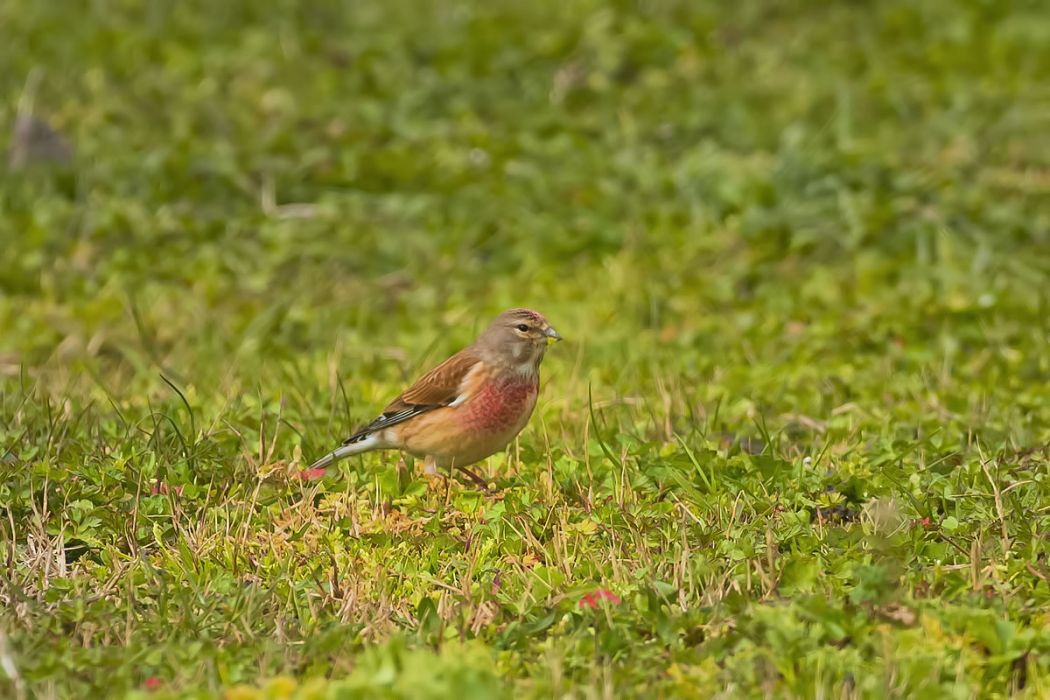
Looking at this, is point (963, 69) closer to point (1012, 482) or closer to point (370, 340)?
point (370, 340)

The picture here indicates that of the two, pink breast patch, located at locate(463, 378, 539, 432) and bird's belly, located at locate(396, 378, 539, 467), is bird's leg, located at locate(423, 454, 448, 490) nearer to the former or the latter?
bird's belly, located at locate(396, 378, 539, 467)

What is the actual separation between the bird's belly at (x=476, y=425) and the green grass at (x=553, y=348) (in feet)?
0.59

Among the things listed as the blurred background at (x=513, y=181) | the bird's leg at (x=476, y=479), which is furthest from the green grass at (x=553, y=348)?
the bird's leg at (x=476, y=479)

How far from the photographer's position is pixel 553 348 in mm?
9617

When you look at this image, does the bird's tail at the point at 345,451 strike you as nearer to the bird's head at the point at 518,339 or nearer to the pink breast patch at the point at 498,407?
the pink breast patch at the point at 498,407

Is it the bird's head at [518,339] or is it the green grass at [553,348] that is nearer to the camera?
the green grass at [553,348]

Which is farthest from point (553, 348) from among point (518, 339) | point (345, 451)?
point (345, 451)

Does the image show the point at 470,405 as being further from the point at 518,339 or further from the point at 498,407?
the point at 518,339

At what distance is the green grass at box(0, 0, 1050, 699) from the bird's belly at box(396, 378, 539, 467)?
0.59 feet

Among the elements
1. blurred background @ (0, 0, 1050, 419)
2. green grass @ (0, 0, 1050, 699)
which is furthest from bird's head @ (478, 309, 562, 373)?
blurred background @ (0, 0, 1050, 419)

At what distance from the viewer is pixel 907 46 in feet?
46.2

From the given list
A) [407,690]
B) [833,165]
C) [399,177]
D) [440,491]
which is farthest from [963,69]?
[407,690]

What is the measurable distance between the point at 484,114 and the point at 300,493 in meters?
6.65

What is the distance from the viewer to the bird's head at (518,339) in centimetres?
730
